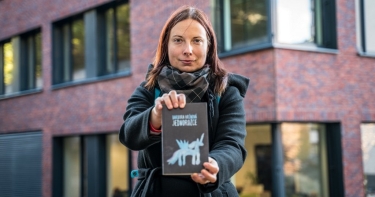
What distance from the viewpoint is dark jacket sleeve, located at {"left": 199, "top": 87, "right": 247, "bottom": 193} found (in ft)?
7.09

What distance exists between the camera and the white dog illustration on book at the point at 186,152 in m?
2.01

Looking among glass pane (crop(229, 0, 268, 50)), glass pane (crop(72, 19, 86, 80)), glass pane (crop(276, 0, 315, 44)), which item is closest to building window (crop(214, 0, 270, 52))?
glass pane (crop(229, 0, 268, 50))

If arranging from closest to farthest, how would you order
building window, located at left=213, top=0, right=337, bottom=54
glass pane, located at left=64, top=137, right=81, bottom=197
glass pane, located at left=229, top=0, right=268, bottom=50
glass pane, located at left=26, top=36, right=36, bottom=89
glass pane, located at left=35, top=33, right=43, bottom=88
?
building window, located at left=213, top=0, right=337, bottom=54
glass pane, located at left=229, top=0, right=268, bottom=50
glass pane, located at left=64, top=137, right=81, bottom=197
glass pane, located at left=35, top=33, right=43, bottom=88
glass pane, located at left=26, top=36, right=36, bottom=89

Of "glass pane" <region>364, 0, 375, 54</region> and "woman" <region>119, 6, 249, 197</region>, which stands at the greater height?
"glass pane" <region>364, 0, 375, 54</region>

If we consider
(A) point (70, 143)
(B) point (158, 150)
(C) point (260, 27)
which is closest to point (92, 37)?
(A) point (70, 143)

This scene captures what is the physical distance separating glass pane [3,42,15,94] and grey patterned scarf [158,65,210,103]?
57.5 ft

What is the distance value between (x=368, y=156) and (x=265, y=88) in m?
2.77

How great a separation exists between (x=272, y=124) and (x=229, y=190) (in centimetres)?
841

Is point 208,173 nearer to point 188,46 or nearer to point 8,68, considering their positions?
point 188,46

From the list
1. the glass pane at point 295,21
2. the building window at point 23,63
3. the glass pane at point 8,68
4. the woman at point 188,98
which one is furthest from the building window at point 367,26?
the glass pane at point 8,68

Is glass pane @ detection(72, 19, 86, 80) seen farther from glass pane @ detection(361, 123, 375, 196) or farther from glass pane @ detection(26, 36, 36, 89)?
glass pane @ detection(361, 123, 375, 196)

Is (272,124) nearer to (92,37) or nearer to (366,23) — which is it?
(366,23)

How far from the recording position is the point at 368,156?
469 inches

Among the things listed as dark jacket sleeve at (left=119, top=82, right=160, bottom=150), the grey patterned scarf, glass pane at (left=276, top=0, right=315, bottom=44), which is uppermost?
glass pane at (left=276, top=0, right=315, bottom=44)
